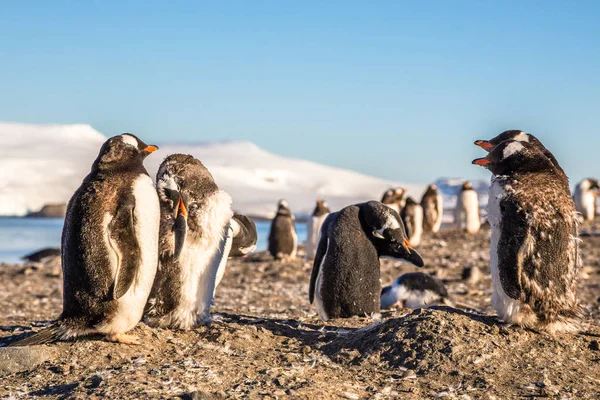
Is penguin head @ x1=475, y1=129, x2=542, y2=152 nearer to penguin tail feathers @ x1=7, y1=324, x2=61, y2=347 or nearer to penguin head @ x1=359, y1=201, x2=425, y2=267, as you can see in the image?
penguin head @ x1=359, y1=201, x2=425, y2=267

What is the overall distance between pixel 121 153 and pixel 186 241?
0.75m

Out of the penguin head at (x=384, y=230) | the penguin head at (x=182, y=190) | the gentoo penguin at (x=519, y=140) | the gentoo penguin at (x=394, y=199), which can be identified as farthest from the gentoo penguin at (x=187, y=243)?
the gentoo penguin at (x=394, y=199)

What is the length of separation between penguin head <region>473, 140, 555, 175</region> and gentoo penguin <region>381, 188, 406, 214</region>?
14.2 meters

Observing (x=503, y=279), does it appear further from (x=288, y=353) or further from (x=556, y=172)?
(x=288, y=353)

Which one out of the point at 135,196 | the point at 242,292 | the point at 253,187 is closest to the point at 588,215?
the point at 242,292

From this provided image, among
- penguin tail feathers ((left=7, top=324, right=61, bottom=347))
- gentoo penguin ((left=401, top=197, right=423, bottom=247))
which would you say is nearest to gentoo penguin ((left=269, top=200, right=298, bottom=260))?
gentoo penguin ((left=401, top=197, right=423, bottom=247))

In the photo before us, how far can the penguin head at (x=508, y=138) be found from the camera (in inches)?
223

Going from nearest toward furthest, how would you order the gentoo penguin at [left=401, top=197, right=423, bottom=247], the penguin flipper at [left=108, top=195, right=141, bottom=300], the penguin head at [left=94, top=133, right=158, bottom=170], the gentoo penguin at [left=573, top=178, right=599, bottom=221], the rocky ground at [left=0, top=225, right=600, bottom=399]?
the rocky ground at [left=0, top=225, right=600, bottom=399], the penguin flipper at [left=108, top=195, right=141, bottom=300], the penguin head at [left=94, top=133, right=158, bottom=170], the gentoo penguin at [left=401, top=197, right=423, bottom=247], the gentoo penguin at [left=573, top=178, right=599, bottom=221]

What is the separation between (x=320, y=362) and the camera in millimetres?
5070

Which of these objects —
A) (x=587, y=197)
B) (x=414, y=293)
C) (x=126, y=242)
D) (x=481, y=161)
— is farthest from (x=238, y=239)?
(x=587, y=197)

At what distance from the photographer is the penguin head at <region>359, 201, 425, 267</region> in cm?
666

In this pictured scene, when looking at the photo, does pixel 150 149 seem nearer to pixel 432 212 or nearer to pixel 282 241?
pixel 282 241

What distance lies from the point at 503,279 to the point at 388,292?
3175 millimetres

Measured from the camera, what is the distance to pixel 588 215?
86.6 ft
